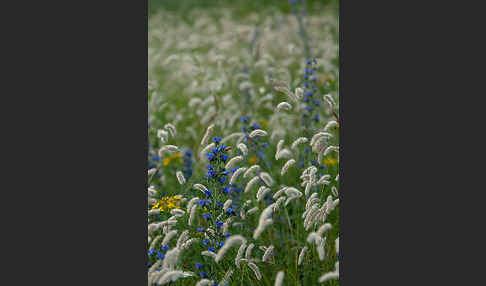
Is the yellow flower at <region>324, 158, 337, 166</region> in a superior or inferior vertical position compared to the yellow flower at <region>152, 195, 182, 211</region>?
superior

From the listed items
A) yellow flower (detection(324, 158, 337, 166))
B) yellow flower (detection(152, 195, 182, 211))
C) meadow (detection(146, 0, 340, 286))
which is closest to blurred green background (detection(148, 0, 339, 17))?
meadow (detection(146, 0, 340, 286))

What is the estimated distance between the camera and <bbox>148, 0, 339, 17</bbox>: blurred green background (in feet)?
30.9

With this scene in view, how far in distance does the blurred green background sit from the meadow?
819 millimetres

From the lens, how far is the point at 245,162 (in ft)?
11.5

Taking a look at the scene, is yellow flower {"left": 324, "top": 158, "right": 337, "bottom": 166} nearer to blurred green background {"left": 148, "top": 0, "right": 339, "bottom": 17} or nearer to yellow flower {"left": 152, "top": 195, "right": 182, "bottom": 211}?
yellow flower {"left": 152, "top": 195, "right": 182, "bottom": 211}

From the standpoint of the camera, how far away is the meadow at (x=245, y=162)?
238 cm

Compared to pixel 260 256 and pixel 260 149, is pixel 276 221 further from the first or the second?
pixel 260 149

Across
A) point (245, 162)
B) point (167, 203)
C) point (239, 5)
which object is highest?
point (239, 5)

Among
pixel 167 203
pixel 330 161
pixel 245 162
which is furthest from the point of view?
pixel 245 162

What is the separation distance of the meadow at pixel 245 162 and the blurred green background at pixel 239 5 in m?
0.82

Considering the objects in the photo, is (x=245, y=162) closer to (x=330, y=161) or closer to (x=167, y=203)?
(x=330, y=161)

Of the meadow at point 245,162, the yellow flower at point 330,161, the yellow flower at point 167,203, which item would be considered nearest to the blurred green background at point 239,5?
the meadow at point 245,162

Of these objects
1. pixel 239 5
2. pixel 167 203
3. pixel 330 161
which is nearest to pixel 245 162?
pixel 330 161

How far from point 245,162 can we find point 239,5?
7.63m
